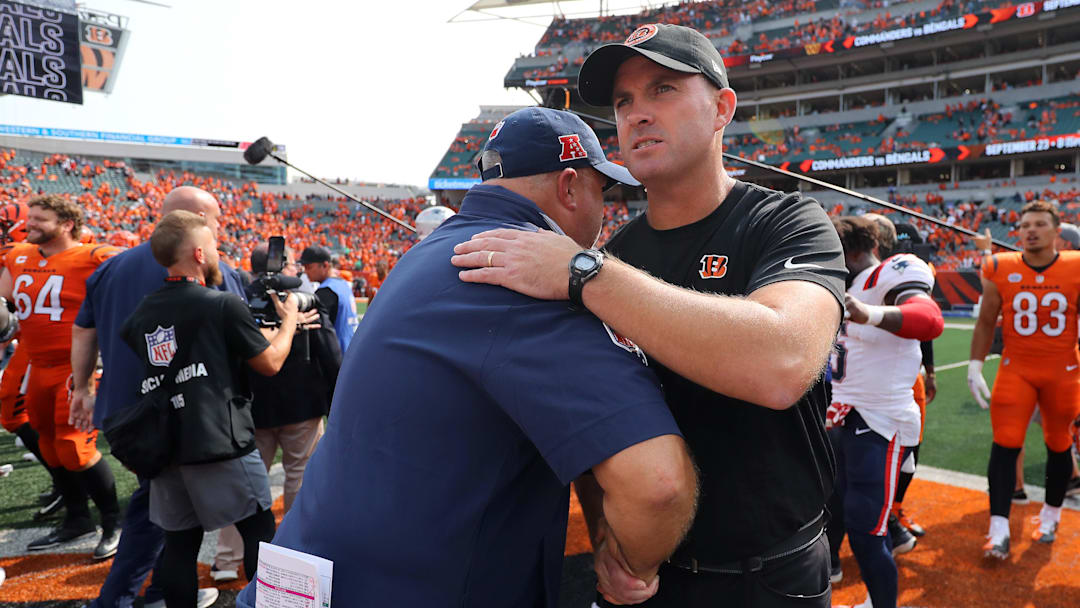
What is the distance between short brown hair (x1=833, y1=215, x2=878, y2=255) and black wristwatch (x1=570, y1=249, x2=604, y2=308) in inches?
116

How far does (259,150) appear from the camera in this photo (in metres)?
5.00

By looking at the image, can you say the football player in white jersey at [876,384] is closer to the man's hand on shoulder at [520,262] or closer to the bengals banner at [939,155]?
the man's hand on shoulder at [520,262]

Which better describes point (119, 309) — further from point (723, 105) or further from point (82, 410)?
point (723, 105)

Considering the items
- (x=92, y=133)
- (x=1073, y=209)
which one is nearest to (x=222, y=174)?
(x=92, y=133)

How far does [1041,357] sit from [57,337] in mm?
6654

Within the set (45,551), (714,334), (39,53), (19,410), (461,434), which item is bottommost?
(45,551)

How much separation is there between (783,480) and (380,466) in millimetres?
904

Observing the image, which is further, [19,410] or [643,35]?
[19,410]

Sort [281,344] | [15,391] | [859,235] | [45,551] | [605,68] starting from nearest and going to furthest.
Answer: [605,68] < [281,344] < [859,235] < [45,551] < [15,391]

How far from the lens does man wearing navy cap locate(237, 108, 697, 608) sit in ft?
3.58

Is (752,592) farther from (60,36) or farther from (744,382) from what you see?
(60,36)

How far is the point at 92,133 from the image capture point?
51125 mm

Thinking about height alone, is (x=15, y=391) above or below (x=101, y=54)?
below

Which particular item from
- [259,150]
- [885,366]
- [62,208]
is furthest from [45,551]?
[885,366]
